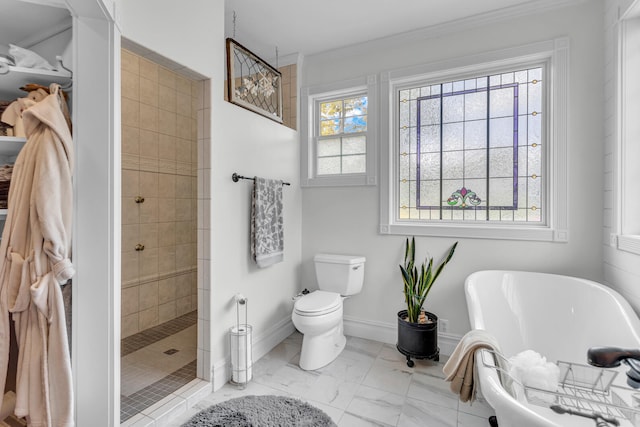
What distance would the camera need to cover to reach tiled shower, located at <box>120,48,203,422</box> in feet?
8.61

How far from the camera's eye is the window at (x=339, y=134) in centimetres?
283

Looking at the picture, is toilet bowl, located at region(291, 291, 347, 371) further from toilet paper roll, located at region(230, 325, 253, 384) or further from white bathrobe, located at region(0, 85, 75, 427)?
white bathrobe, located at region(0, 85, 75, 427)

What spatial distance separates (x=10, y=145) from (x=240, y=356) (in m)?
1.68

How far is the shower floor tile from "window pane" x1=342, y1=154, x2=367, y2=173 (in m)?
2.05

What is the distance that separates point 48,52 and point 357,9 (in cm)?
198

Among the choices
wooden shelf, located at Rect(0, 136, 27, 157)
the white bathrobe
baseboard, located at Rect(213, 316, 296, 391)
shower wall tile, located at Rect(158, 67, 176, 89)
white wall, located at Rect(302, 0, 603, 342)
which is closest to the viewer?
the white bathrobe

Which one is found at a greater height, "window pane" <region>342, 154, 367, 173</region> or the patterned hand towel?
"window pane" <region>342, 154, 367, 173</region>

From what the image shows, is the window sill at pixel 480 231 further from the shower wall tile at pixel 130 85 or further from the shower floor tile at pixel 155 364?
the shower wall tile at pixel 130 85

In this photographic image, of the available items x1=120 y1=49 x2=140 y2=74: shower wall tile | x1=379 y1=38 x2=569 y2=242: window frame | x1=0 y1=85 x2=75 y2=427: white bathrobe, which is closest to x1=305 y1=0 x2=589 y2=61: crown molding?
x1=379 y1=38 x2=569 y2=242: window frame

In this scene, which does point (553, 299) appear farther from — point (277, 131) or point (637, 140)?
point (277, 131)

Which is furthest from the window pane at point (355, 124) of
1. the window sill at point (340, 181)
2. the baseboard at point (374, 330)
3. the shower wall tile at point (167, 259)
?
the shower wall tile at point (167, 259)

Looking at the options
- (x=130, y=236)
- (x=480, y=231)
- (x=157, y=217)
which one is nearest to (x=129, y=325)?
(x=130, y=236)

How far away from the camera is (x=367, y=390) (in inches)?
79.7

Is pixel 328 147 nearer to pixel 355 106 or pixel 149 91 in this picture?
pixel 355 106
